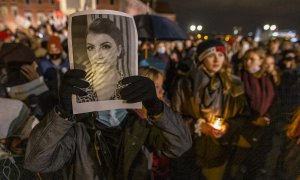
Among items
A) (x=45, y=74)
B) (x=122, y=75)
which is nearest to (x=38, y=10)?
(x=45, y=74)

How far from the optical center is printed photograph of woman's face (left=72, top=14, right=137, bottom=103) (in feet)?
4.54

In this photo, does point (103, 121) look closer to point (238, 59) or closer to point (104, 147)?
point (104, 147)

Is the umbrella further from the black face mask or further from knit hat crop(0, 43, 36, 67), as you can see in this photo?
knit hat crop(0, 43, 36, 67)

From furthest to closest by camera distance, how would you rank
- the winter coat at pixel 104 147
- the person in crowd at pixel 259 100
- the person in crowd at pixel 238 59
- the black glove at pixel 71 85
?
the person in crowd at pixel 238 59
the person in crowd at pixel 259 100
the winter coat at pixel 104 147
the black glove at pixel 71 85

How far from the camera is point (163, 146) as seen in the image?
177 centimetres

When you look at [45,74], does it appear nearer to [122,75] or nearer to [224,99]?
[224,99]

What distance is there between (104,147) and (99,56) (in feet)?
1.87

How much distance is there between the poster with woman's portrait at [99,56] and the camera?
1.38m

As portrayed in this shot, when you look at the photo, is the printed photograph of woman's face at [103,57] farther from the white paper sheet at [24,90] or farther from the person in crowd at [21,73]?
the white paper sheet at [24,90]

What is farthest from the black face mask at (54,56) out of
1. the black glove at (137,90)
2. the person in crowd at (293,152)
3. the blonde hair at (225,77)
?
the black glove at (137,90)

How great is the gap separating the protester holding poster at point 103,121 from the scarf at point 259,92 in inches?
114

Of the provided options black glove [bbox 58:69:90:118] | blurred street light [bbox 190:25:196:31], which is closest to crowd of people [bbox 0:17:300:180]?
black glove [bbox 58:69:90:118]

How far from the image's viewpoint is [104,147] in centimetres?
172

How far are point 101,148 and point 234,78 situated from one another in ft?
7.93
